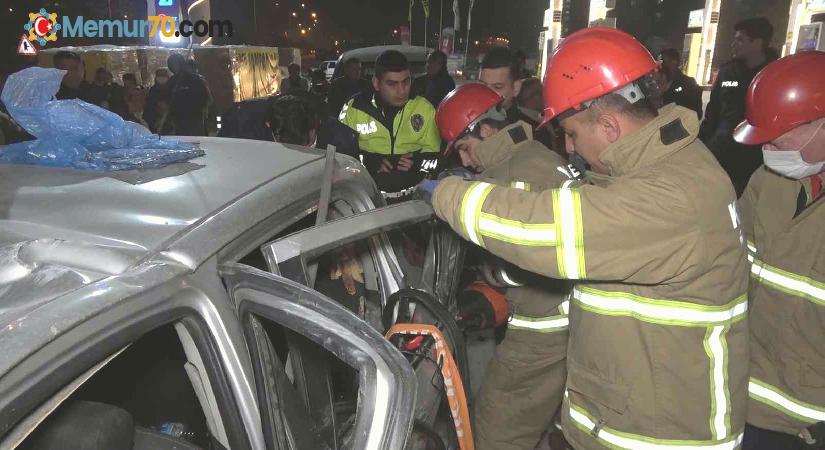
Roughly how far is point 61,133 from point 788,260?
2.55 metres

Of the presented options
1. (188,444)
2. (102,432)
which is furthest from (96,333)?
(188,444)

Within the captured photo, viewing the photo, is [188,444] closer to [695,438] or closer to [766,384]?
[695,438]

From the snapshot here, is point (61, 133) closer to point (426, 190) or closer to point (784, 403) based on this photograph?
point (426, 190)

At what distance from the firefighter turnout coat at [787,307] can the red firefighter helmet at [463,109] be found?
124cm

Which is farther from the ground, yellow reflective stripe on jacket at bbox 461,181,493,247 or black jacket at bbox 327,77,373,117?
black jacket at bbox 327,77,373,117

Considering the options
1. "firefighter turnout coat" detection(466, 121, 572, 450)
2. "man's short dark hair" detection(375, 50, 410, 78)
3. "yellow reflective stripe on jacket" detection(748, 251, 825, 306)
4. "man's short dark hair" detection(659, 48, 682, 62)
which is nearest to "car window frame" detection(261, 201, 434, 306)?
"firefighter turnout coat" detection(466, 121, 572, 450)

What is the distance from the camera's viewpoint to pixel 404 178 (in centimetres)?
409

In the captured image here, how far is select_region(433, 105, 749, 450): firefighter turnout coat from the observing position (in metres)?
1.44

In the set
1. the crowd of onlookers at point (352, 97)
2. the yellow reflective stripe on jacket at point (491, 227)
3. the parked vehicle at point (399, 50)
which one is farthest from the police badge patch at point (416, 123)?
the parked vehicle at point (399, 50)

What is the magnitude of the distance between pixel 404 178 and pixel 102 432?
9.86 feet

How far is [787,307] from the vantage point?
205cm

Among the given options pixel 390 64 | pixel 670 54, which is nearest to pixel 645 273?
pixel 390 64

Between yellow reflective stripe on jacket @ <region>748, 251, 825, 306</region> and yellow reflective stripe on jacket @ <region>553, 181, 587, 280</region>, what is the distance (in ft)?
3.61

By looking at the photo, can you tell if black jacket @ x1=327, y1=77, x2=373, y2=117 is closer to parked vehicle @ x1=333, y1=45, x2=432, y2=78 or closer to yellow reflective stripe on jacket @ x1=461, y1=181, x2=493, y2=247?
yellow reflective stripe on jacket @ x1=461, y1=181, x2=493, y2=247
